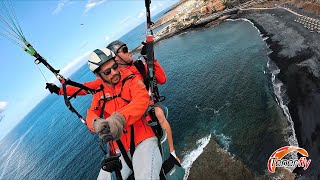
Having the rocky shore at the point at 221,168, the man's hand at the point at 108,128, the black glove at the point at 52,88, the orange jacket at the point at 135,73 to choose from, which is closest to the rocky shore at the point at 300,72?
the rocky shore at the point at 221,168

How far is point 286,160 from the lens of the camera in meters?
22.6

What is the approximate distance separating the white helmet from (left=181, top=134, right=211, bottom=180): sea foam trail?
21.8 metres

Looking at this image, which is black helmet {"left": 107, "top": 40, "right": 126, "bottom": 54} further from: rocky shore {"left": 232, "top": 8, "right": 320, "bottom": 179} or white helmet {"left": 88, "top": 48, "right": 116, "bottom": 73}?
rocky shore {"left": 232, "top": 8, "right": 320, "bottom": 179}

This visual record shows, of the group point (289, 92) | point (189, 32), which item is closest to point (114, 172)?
point (289, 92)

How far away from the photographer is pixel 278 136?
26109 millimetres

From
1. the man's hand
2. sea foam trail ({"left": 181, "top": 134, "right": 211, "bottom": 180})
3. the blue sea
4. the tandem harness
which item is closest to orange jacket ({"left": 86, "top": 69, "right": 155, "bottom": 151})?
the tandem harness

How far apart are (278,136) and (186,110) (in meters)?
17.8

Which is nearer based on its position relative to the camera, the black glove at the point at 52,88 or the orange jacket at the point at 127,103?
the orange jacket at the point at 127,103

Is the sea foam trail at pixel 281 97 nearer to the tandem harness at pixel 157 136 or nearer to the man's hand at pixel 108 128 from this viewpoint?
the tandem harness at pixel 157 136

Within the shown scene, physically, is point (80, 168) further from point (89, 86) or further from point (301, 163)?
point (89, 86)

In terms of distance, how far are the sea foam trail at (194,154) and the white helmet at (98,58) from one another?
2175 centimetres

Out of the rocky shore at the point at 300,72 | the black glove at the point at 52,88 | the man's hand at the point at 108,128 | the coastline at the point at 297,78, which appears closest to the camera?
the man's hand at the point at 108,128

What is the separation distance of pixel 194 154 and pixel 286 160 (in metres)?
10.2

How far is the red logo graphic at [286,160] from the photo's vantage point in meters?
21.7
